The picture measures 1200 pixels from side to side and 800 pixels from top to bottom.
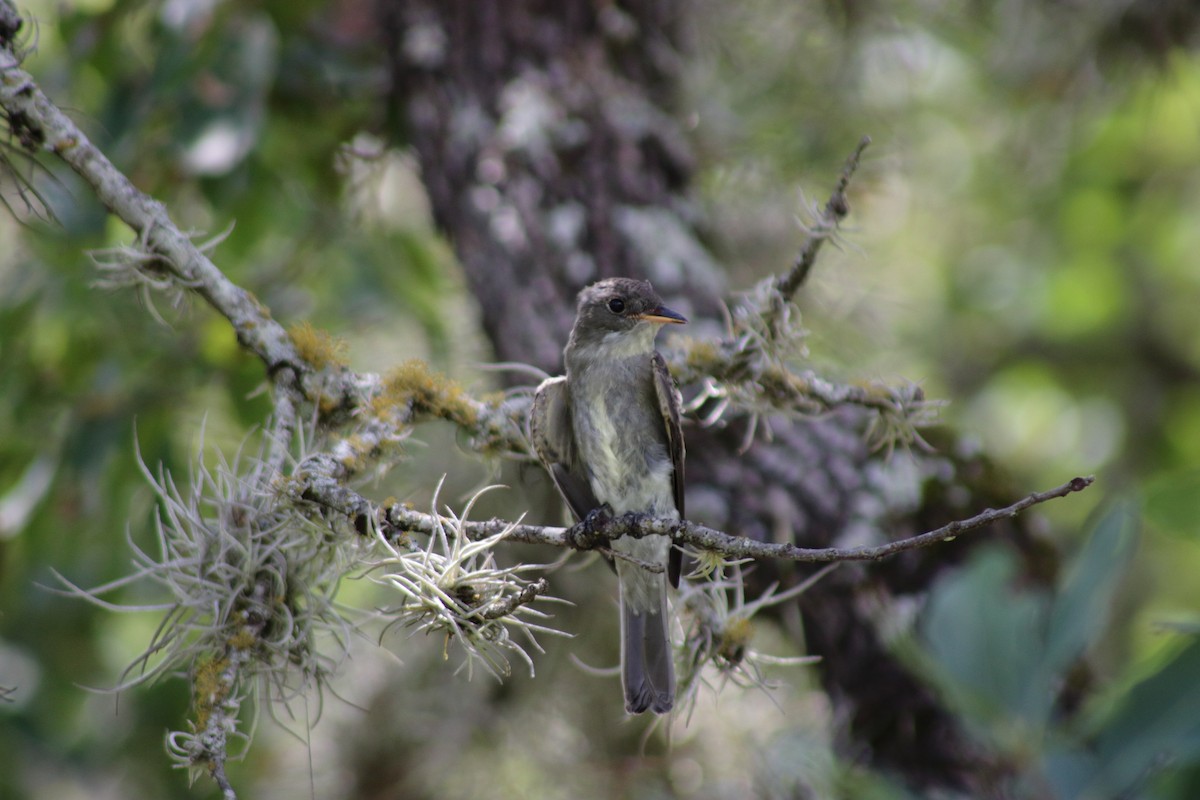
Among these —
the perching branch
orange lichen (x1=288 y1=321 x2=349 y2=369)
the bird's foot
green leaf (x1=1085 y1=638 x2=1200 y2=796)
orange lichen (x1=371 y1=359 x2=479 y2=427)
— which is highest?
orange lichen (x1=288 y1=321 x2=349 y2=369)

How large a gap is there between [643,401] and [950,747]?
126 centimetres

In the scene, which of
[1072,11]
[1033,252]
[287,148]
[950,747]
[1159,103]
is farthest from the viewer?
[1033,252]

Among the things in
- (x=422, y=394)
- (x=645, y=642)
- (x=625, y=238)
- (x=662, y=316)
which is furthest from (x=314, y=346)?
(x=625, y=238)

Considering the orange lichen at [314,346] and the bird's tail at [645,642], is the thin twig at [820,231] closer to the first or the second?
the bird's tail at [645,642]

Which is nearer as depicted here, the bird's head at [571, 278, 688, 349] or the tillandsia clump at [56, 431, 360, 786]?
the tillandsia clump at [56, 431, 360, 786]

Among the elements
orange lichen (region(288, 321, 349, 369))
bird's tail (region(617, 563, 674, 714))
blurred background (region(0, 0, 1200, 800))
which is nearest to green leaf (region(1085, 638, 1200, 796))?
blurred background (region(0, 0, 1200, 800))

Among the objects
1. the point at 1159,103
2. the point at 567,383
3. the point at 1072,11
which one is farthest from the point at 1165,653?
the point at 1159,103

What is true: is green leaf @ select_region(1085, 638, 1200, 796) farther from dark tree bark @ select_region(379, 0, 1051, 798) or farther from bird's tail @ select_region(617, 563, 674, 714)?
bird's tail @ select_region(617, 563, 674, 714)

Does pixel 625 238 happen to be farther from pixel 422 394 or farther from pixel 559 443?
pixel 422 394

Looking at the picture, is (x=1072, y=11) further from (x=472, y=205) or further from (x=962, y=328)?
(x=472, y=205)

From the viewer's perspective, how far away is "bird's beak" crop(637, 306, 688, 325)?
3.22 m

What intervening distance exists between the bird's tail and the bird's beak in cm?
69

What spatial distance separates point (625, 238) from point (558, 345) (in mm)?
431

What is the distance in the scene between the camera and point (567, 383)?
3268mm
